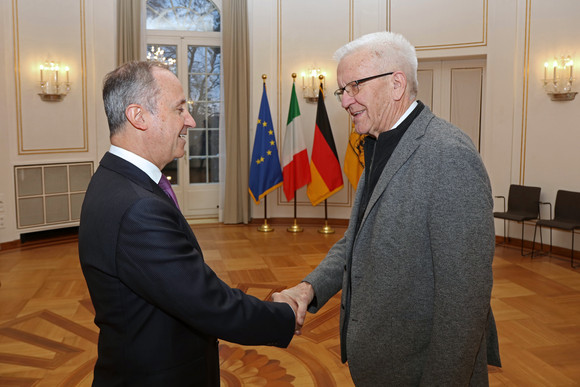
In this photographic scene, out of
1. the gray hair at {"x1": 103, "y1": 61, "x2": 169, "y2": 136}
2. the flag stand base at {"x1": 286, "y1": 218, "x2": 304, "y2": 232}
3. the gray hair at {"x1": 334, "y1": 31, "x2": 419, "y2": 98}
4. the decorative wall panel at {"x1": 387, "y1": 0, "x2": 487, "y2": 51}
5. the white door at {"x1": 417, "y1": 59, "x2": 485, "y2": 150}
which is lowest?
the flag stand base at {"x1": 286, "y1": 218, "x2": 304, "y2": 232}

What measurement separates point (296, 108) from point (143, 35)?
2571 mm

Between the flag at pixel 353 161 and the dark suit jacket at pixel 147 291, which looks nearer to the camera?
the dark suit jacket at pixel 147 291

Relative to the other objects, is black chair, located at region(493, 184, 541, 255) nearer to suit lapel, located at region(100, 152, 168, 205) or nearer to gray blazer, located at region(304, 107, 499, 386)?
gray blazer, located at region(304, 107, 499, 386)

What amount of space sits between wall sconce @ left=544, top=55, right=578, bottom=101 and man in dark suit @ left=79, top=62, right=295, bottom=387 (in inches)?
240

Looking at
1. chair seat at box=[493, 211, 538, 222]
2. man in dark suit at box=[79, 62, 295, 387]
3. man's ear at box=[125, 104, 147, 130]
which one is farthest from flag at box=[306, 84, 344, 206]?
man's ear at box=[125, 104, 147, 130]

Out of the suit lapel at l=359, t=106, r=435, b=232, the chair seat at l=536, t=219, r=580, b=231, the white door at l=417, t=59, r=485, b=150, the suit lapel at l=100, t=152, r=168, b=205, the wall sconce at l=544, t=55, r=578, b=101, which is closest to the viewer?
the suit lapel at l=100, t=152, r=168, b=205

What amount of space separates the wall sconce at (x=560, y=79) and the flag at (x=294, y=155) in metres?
3.42

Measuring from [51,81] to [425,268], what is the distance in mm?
6799

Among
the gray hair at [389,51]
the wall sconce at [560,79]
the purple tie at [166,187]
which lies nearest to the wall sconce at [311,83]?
the wall sconce at [560,79]

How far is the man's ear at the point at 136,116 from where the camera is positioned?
4.97 feet

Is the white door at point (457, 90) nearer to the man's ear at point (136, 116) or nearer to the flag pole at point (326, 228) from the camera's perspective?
the flag pole at point (326, 228)

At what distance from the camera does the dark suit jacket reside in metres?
1.40

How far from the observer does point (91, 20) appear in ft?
24.4

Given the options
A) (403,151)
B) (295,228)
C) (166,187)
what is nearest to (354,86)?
(403,151)
